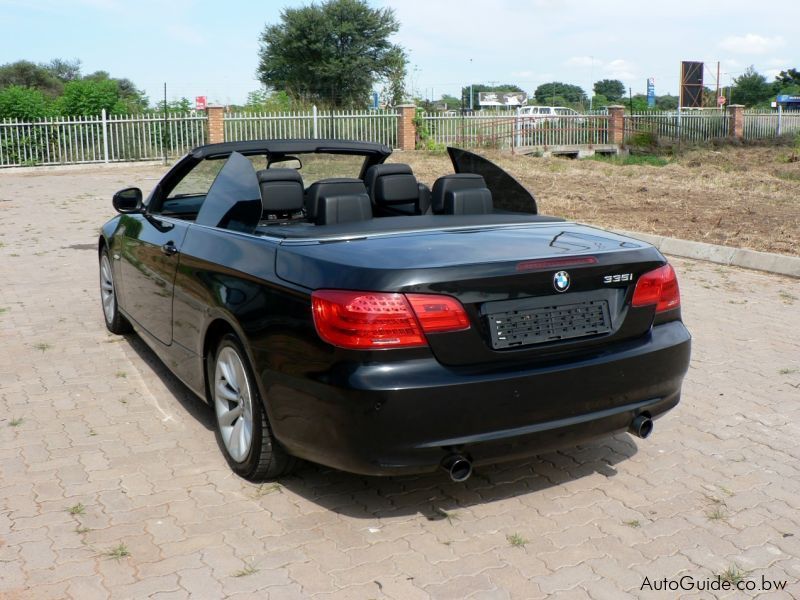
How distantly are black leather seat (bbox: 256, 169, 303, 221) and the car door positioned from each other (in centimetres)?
49

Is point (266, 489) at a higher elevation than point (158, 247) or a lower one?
lower

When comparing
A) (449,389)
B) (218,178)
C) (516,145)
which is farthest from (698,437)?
(516,145)

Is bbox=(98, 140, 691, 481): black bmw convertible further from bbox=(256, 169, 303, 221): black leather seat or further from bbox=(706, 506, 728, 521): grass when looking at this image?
bbox=(706, 506, 728, 521): grass

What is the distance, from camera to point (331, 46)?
6350cm

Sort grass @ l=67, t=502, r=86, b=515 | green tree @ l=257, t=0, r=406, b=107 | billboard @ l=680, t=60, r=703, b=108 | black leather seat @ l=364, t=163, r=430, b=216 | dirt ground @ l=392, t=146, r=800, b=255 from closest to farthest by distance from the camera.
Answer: grass @ l=67, t=502, r=86, b=515, black leather seat @ l=364, t=163, r=430, b=216, dirt ground @ l=392, t=146, r=800, b=255, billboard @ l=680, t=60, r=703, b=108, green tree @ l=257, t=0, r=406, b=107

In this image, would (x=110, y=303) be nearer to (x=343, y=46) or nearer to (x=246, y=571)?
(x=246, y=571)

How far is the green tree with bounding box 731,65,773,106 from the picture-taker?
314ft

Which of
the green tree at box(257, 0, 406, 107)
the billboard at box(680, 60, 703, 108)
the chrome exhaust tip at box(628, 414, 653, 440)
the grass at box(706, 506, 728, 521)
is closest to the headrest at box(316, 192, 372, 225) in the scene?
the chrome exhaust tip at box(628, 414, 653, 440)

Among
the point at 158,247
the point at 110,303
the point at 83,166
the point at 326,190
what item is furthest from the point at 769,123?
the point at 326,190

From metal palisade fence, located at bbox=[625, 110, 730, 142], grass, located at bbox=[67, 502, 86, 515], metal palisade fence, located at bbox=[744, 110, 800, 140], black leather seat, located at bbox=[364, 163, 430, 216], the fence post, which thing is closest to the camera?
grass, located at bbox=[67, 502, 86, 515]

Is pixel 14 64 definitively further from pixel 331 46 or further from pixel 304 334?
pixel 304 334

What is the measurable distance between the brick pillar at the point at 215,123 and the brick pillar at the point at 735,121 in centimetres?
2424

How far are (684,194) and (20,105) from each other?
2499 centimetres

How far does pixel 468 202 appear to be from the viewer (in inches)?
186
